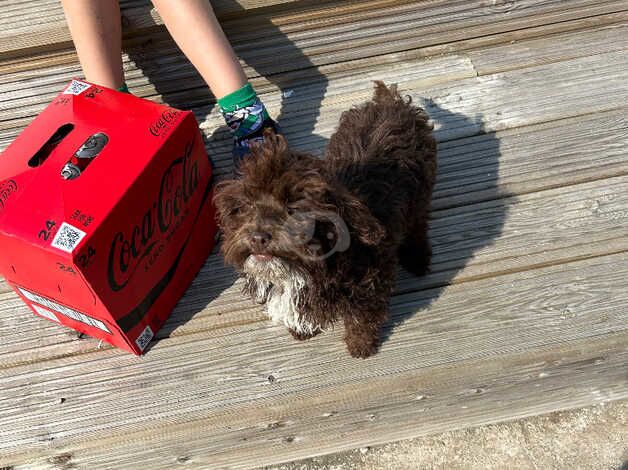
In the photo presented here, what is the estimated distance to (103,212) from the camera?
6.72 feet

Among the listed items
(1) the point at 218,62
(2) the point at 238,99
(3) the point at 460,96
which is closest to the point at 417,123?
(3) the point at 460,96

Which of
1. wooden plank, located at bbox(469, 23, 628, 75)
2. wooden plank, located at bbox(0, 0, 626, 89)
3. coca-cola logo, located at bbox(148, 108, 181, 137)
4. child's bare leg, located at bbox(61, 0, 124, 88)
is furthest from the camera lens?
wooden plank, located at bbox(469, 23, 628, 75)

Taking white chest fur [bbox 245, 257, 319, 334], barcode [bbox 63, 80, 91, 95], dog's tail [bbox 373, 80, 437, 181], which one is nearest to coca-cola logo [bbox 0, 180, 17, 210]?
barcode [bbox 63, 80, 91, 95]

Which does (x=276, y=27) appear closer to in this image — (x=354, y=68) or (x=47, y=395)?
(x=354, y=68)

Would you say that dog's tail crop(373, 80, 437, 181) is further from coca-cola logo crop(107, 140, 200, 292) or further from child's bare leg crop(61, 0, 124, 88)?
child's bare leg crop(61, 0, 124, 88)

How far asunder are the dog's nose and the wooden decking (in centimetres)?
96

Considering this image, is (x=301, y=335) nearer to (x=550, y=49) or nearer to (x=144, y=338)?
(x=144, y=338)

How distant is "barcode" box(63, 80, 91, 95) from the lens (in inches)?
97.5

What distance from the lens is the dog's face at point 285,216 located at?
1.74 metres

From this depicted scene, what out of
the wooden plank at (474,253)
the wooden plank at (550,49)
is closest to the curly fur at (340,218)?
the wooden plank at (474,253)

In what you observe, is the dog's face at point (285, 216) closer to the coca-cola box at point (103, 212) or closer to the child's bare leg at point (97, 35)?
the coca-cola box at point (103, 212)

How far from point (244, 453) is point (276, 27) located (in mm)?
2423

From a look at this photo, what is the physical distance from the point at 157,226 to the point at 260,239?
2.77 ft

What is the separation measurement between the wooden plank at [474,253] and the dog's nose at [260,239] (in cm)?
95
